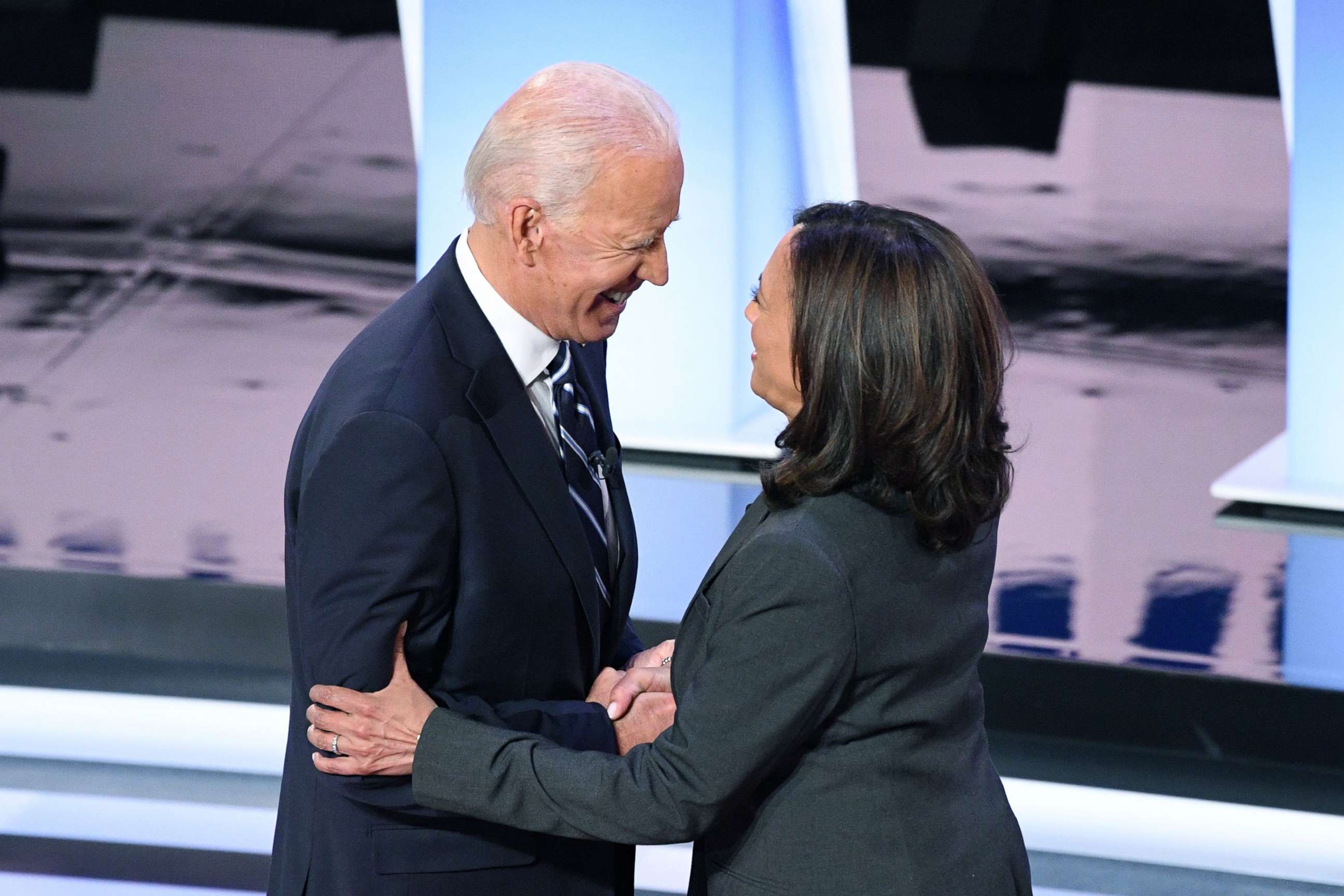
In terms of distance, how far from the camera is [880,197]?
880 centimetres

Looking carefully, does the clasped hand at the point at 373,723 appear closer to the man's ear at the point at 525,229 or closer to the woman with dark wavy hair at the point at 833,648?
the woman with dark wavy hair at the point at 833,648

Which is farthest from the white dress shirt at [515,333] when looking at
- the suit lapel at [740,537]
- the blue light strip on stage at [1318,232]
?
the blue light strip on stage at [1318,232]

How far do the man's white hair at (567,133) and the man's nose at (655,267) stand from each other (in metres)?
0.11

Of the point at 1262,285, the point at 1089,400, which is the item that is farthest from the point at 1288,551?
the point at 1262,285

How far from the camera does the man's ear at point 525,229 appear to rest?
137 centimetres

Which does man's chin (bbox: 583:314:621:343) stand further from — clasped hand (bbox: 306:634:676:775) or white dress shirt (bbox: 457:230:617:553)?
clasped hand (bbox: 306:634:676:775)

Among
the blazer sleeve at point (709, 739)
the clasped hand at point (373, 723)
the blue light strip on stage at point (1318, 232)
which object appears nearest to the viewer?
the blazer sleeve at point (709, 739)

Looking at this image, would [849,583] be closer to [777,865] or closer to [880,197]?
[777,865]

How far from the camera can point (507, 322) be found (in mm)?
1434

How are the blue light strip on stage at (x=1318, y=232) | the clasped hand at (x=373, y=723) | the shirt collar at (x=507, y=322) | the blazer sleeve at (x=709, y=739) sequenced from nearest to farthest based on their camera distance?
the blazer sleeve at (x=709, y=739), the clasped hand at (x=373, y=723), the shirt collar at (x=507, y=322), the blue light strip on stage at (x=1318, y=232)

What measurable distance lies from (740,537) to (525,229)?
0.39 meters

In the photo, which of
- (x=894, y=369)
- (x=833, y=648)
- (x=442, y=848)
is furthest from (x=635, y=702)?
(x=894, y=369)

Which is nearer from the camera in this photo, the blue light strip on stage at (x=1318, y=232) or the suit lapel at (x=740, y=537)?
the suit lapel at (x=740, y=537)

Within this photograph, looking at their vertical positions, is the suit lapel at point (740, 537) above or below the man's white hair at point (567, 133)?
below
